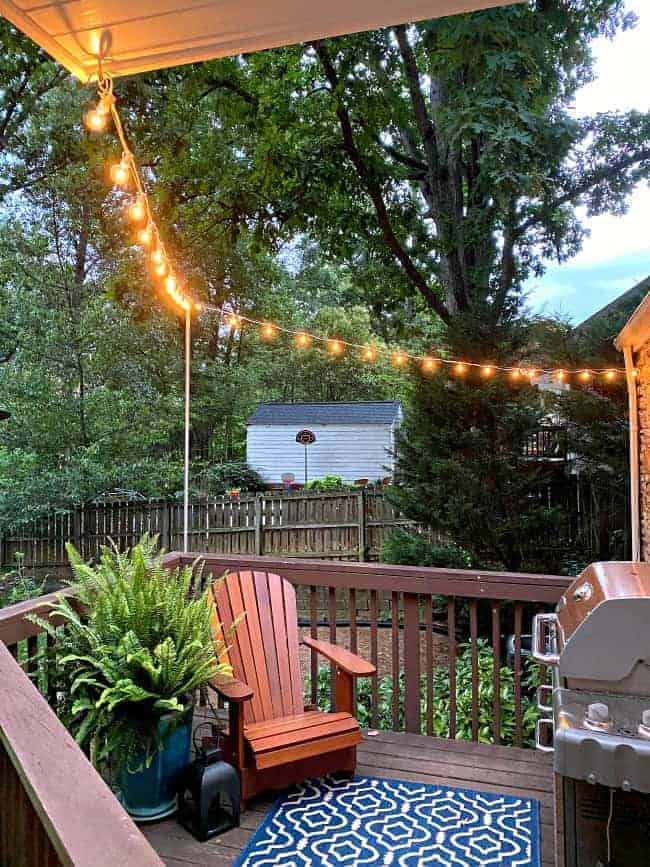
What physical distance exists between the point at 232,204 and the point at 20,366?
3.88 m

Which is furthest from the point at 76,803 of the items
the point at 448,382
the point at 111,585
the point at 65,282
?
the point at 65,282

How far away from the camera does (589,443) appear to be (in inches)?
266

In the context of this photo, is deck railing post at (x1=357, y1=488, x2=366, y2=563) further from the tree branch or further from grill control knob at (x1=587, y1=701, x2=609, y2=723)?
grill control knob at (x1=587, y1=701, x2=609, y2=723)

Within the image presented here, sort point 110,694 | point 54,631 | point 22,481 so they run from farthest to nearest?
→ point 22,481
point 54,631
point 110,694

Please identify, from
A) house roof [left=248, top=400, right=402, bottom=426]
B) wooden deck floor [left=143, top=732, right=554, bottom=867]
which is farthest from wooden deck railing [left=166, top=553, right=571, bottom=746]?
house roof [left=248, top=400, right=402, bottom=426]

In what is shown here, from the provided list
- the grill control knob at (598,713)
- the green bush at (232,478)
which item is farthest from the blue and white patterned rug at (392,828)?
the green bush at (232,478)

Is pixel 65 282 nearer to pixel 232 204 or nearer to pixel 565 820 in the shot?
pixel 232 204

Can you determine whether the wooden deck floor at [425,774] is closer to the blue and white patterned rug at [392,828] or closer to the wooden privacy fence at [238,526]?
the blue and white patterned rug at [392,828]

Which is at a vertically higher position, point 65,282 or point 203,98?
point 203,98

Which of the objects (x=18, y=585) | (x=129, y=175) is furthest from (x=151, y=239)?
(x=18, y=585)

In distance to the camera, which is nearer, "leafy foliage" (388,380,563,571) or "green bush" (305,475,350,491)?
"leafy foliage" (388,380,563,571)

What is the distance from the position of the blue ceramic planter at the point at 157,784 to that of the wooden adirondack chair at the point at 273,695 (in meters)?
0.20

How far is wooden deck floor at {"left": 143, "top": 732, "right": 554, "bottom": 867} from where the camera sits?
7.02ft

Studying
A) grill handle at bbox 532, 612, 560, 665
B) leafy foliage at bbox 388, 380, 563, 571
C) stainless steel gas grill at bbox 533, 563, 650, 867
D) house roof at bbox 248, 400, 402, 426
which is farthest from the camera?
house roof at bbox 248, 400, 402, 426
